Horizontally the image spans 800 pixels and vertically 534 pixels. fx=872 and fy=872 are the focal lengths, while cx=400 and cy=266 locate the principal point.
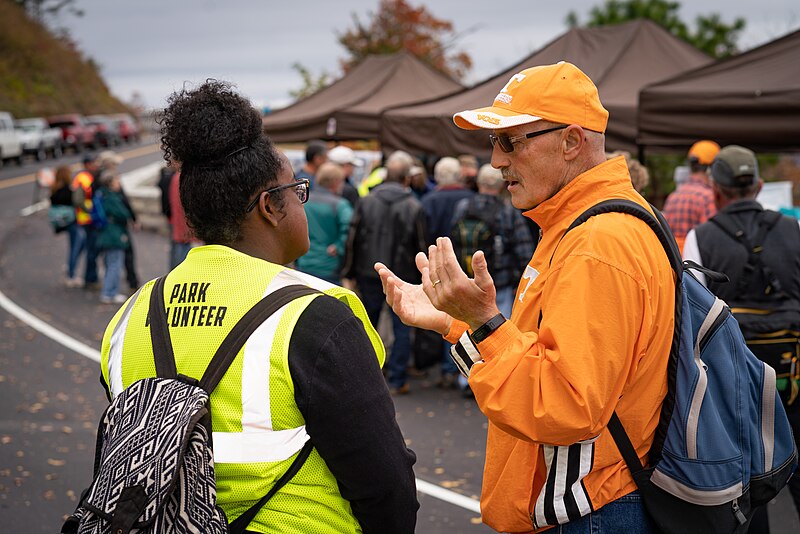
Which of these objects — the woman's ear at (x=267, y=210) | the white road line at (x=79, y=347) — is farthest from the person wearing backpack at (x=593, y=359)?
the white road line at (x=79, y=347)

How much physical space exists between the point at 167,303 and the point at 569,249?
1.07 m

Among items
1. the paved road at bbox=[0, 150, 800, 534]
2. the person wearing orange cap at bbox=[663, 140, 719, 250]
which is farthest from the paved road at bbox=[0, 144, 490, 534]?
the person wearing orange cap at bbox=[663, 140, 719, 250]

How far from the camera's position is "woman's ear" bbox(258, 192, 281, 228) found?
2322 millimetres

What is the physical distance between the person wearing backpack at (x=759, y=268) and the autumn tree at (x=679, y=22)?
15938mm

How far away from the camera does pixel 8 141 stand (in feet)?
124

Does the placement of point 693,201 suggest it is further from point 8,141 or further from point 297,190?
point 8,141

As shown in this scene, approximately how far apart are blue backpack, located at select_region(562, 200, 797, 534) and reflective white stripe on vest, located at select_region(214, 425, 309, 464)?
0.93 m

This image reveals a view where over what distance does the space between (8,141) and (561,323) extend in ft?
131

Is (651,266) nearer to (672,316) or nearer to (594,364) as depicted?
(672,316)

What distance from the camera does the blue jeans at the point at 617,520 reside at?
2443 mm

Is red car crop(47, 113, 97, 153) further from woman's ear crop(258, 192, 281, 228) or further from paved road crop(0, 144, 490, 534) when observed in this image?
woman's ear crop(258, 192, 281, 228)

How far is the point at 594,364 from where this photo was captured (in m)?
2.18

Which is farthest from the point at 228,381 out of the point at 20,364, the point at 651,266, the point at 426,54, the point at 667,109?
the point at 426,54

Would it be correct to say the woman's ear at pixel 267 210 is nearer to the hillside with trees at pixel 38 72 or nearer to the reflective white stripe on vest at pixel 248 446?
the reflective white stripe on vest at pixel 248 446
